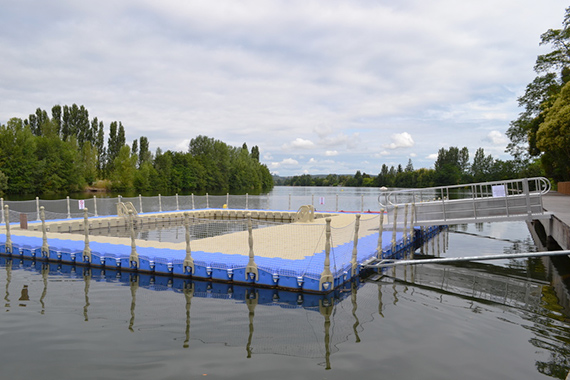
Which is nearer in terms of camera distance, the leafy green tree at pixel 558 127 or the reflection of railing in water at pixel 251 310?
the reflection of railing in water at pixel 251 310

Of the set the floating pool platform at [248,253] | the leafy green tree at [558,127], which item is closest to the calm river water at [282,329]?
the floating pool platform at [248,253]

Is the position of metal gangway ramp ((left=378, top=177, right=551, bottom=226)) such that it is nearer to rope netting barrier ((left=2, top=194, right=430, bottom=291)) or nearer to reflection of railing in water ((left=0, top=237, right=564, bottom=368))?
rope netting barrier ((left=2, top=194, right=430, bottom=291))

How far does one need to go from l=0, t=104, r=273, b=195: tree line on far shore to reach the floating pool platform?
5900 centimetres

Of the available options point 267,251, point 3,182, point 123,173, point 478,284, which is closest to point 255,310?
point 267,251

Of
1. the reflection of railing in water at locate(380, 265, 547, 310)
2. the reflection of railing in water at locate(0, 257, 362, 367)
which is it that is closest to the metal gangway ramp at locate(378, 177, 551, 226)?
the reflection of railing in water at locate(380, 265, 547, 310)

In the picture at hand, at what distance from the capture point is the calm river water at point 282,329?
6809mm

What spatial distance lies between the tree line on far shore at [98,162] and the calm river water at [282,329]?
217 ft

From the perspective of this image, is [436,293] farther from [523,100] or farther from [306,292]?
[523,100]

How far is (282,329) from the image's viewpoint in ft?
28.1

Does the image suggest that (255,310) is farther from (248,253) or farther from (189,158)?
(189,158)

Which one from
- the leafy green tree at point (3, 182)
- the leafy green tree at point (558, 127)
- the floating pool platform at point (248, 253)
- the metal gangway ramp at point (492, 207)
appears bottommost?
the floating pool platform at point (248, 253)

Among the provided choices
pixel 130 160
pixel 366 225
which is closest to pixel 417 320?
pixel 366 225

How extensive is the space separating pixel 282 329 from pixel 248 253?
5216 millimetres

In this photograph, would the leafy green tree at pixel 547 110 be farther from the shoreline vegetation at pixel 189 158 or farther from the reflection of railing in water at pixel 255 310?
the reflection of railing in water at pixel 255 310
